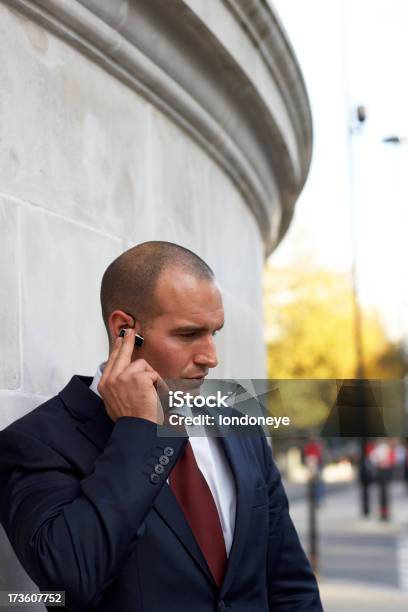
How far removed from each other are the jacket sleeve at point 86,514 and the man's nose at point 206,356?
0.25 metres


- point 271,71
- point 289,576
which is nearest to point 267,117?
point 271,71

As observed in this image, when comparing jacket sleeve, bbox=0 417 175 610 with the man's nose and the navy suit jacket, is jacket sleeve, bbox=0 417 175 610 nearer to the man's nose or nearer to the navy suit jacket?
the navy suit jacket

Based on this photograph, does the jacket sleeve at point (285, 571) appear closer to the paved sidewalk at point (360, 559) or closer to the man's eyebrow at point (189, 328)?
the man's eyebrow at point (189, 328)

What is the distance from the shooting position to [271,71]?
573 centimetres

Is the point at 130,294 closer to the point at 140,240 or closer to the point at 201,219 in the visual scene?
the point at 140,240

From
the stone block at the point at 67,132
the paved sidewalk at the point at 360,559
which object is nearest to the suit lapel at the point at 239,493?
the stone block at the point at 67,132

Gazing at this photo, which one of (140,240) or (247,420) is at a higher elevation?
(140,240)

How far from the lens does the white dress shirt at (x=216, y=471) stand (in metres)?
2.62

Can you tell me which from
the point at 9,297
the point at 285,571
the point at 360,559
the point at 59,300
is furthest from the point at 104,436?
the point at 360,559

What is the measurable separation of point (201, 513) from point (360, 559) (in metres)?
14.8

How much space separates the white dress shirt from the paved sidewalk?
28.1 ft

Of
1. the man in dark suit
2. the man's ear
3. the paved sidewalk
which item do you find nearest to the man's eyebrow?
the man in dark suit

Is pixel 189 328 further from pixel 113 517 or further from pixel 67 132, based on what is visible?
pixel 67 132

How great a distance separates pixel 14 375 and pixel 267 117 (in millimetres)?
3046
